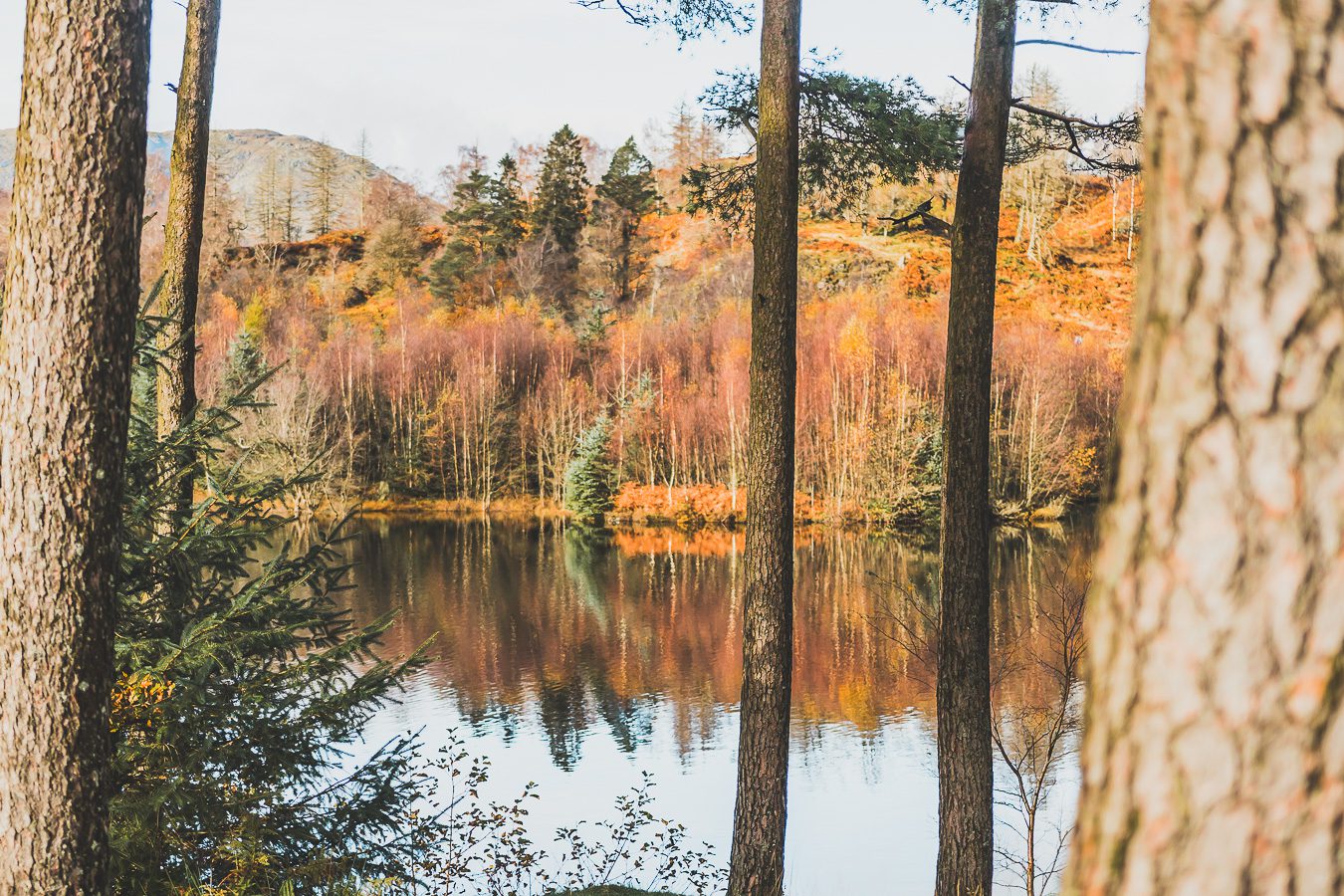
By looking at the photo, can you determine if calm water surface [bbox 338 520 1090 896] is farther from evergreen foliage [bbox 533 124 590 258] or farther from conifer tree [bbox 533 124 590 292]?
evergreen foliage [bbox 533 124 590 258]

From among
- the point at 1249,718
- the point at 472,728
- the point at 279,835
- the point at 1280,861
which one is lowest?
the point at 472,728

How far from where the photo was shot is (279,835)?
4695 millimetres

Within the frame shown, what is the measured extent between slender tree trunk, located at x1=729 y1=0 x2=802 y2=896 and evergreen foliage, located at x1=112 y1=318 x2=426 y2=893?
1.73 meters

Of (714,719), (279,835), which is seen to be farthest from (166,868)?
(714,719)

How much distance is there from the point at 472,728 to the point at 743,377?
23.7 meters

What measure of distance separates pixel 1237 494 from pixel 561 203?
54.9m

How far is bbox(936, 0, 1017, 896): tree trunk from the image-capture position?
17.7 ft

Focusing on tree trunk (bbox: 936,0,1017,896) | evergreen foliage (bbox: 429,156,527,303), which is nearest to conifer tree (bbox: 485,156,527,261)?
evergreen foliage (bbox: 429,156,527,303)

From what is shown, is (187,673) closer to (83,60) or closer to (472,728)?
(83,60)

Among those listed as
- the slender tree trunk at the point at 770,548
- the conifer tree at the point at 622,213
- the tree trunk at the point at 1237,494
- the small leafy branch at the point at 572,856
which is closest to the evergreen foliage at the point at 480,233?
the conifer tree at the point at 622,213

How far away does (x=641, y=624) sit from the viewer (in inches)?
750

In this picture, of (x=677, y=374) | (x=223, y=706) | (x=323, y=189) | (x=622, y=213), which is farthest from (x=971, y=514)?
(x=323, y=189)

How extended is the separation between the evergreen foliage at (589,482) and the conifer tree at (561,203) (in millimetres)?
20066

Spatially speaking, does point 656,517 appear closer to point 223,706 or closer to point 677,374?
point 677,374
